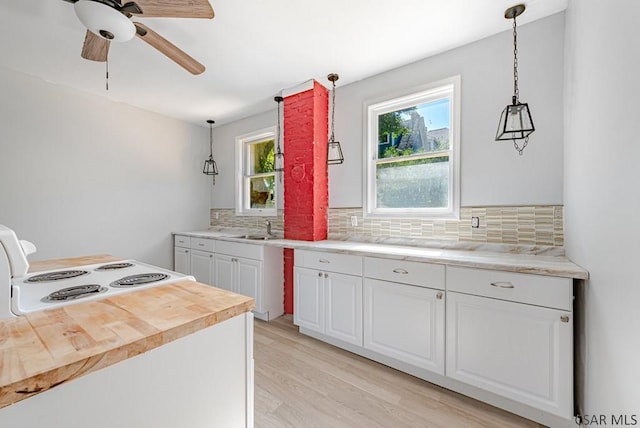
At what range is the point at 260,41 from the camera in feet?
7.13

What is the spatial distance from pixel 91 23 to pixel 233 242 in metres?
2.17

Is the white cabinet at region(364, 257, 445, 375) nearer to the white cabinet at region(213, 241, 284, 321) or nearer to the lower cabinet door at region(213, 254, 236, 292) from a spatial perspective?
the white cabinet at region(213, 241, 284, 321)

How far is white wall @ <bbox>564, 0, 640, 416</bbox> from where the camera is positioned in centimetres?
87

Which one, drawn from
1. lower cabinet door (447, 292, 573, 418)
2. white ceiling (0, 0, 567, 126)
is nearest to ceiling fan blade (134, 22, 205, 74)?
white ceiling (0, 0, 567, 126)

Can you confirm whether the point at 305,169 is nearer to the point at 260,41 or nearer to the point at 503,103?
the point at 260,41

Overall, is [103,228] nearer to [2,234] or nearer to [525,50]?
[2,234]

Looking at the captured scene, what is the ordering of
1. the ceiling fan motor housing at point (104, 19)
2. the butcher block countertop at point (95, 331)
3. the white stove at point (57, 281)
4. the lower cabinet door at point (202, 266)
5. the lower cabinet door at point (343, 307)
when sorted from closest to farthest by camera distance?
the butcher block countertop at point (95, 331) < the white stove at point (57, 281) < the ceiling fan motor housing at point (104, 19) < the lower cabinet door at point (343, 307) < the lower cabinet door at point (202, 266)

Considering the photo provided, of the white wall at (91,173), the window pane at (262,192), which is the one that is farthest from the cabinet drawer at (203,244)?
the window pane at (262,192)

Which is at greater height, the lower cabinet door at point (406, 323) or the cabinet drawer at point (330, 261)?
the cabinet drawer at point (330, 261)

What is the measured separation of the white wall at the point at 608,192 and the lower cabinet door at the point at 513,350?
109 millimetres

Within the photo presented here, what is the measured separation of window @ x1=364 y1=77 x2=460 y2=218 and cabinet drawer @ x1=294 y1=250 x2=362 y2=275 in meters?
0.72

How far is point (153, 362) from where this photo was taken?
2.26 feet

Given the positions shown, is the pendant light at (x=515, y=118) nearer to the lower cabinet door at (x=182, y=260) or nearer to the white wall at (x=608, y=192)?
the white wall at (x=608, y=192)

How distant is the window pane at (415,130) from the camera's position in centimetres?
237
